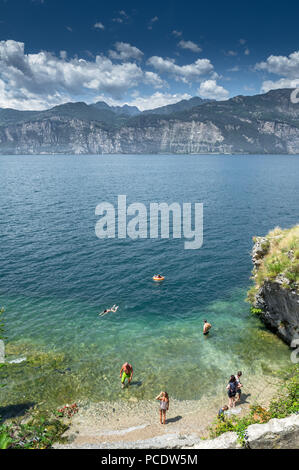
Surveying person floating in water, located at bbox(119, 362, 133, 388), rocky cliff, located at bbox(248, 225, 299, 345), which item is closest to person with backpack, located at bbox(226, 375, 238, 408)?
person floating in water, located at bbox(119, 362, 133, 388)

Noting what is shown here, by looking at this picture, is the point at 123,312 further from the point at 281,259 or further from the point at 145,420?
the point at 281,259

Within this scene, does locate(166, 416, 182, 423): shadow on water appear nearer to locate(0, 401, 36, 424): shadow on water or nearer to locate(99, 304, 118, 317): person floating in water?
locate(0, 401, 36, 424): shadow on water

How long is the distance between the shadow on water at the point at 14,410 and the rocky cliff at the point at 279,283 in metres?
21.6

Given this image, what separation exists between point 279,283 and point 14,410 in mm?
22625

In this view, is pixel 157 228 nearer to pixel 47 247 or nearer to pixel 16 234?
pixel 47 247

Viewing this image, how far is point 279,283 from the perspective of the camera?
22.7 metres

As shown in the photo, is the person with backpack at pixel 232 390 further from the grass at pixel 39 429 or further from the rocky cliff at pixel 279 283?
the grass at pixel 39 429

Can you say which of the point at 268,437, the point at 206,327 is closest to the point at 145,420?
the point at 268,437

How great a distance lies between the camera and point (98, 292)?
111ft

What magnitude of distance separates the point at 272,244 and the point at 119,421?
20.6 metres

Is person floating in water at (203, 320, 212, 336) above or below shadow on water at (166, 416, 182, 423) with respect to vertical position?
above

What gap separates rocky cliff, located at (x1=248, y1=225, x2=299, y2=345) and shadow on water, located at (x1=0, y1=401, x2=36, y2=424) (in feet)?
70.9

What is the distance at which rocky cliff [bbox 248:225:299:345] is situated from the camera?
2192cm
